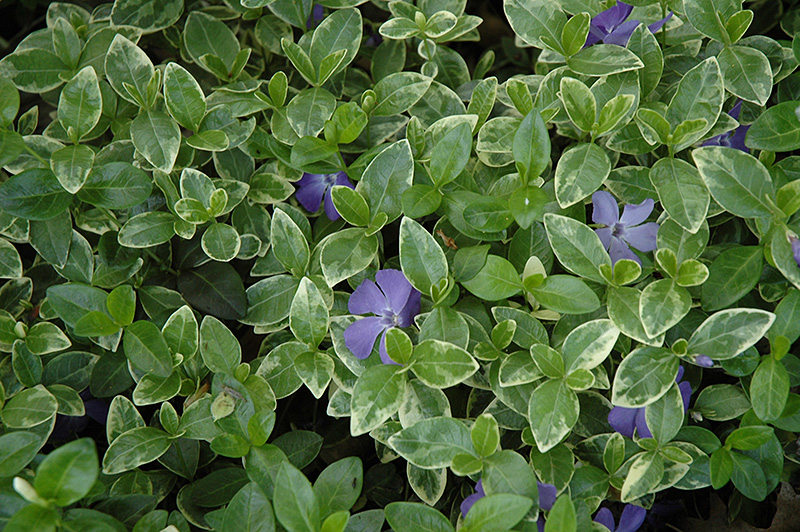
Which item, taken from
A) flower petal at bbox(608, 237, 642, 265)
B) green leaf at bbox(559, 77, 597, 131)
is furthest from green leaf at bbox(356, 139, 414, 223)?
flower petal at bbox(608, 237, 642, 265)

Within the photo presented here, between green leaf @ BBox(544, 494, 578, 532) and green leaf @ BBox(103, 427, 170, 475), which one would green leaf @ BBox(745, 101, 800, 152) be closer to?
green leaf @ BBox(544, 494, 578, 532)

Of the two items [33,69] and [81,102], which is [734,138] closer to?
[81,102]

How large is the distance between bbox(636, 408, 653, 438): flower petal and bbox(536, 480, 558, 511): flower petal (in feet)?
0.75

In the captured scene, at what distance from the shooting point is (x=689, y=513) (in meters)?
1.62

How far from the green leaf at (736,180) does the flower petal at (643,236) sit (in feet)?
0.53

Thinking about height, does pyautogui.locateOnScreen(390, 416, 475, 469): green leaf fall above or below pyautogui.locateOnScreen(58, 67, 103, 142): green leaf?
below

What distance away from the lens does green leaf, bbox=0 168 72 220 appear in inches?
53.6

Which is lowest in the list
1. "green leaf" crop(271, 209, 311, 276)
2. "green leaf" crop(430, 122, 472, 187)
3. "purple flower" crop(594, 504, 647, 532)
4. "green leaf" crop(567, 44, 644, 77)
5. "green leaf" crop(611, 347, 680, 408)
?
"purple flower" crop(594, 504, 647, 532)

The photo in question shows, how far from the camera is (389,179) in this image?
4.42 feet

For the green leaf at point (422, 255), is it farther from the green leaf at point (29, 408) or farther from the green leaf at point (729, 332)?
the green leaf at point (29, 408)

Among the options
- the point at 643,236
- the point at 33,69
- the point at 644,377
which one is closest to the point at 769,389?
the point at 644,377

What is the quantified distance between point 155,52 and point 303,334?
4.86 feet

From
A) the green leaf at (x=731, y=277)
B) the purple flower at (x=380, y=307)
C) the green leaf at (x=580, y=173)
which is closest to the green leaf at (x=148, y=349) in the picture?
the purple flower at (x=380, y=307)

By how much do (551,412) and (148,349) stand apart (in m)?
0.81
